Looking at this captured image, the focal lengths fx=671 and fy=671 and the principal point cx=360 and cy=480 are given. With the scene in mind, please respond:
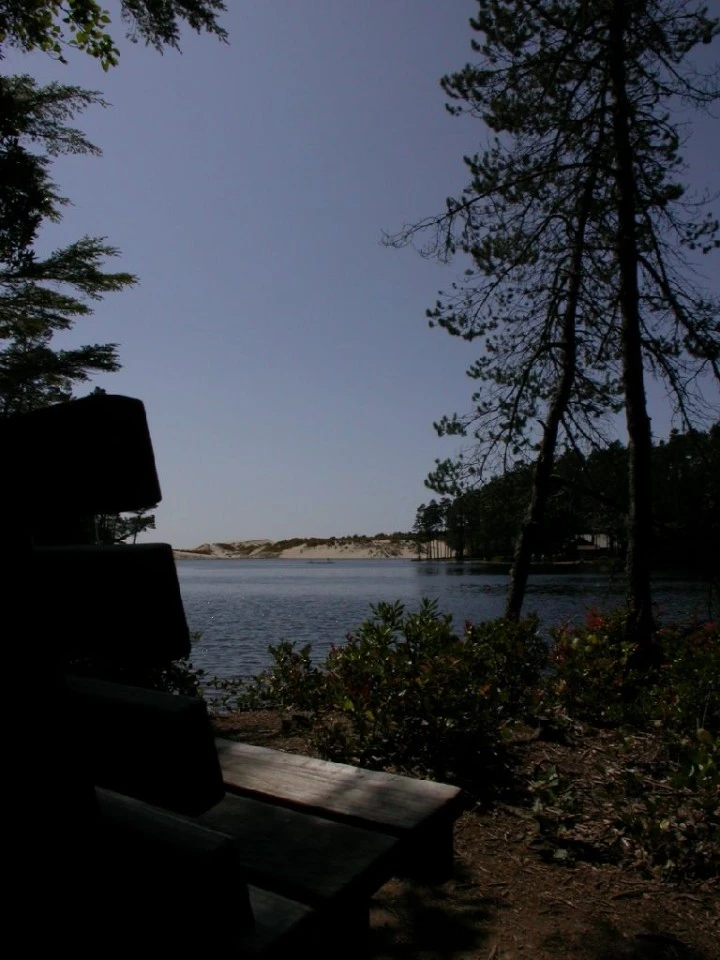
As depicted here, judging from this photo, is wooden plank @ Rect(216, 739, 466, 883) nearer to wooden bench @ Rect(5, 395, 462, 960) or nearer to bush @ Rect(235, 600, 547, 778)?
wooden bench @ Rect(5, 395, 462, 960)

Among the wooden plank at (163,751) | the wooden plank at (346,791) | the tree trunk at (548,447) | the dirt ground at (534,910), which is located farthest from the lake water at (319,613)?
the wooden plank at (163,751)

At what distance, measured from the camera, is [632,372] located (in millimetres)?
8141

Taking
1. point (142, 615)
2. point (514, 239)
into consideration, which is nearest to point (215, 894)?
point (142, 615)

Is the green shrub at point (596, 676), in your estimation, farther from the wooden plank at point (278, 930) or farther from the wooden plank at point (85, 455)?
the wooden plank at point (85, 455)

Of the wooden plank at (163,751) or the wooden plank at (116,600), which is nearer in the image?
the wooden plank at (163,751)

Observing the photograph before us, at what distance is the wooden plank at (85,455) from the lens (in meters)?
1.18

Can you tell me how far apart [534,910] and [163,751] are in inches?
106

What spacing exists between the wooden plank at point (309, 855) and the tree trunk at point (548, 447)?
846 cm

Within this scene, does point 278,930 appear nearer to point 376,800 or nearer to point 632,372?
point 376,800

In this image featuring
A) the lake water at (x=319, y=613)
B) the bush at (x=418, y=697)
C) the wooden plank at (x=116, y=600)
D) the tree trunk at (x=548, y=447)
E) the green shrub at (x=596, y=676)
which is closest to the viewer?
the wooden plank at (x=116, y=600)

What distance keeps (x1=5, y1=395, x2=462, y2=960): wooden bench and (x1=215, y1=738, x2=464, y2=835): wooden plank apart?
11 millimetres

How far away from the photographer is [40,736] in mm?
784

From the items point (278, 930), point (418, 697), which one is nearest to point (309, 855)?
point (278, 930)

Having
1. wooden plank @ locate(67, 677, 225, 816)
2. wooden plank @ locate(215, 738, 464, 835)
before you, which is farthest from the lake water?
wooden plank @ locate(67, 677, 225, 816)
